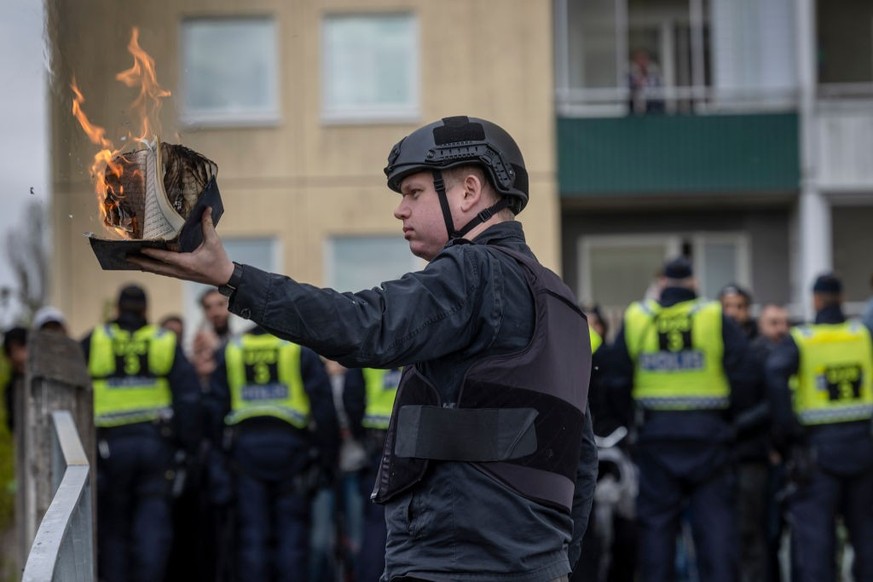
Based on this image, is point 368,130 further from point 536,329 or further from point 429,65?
point 536,329

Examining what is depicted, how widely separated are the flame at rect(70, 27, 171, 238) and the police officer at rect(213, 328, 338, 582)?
5876 mm

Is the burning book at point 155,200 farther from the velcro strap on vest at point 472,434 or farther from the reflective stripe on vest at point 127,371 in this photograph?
the reflective stripe on vest at point 127,371

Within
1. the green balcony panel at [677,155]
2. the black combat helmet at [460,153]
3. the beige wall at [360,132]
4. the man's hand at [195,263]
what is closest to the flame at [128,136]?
the man's hand at [195,263]

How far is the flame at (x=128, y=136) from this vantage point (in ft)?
11.7

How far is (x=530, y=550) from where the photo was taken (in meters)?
3.81

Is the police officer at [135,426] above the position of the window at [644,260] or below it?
below

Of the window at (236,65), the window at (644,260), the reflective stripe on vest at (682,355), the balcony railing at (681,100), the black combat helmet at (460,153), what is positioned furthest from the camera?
the window at (644,260)

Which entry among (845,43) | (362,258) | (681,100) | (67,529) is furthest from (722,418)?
(845,43)

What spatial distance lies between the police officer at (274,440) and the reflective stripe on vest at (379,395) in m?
0.25

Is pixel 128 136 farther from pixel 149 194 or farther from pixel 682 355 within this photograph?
pixel 682 355

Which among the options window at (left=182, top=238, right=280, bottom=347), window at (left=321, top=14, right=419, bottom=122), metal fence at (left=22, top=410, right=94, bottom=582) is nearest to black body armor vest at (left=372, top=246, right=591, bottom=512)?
metal fence at (left=22, top=410, right=94, bottom=582)

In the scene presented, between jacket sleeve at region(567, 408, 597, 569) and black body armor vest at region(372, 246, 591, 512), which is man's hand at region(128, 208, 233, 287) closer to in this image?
black body armor vest at region(372, 246, 591, 512)

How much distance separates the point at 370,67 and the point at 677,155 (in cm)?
435

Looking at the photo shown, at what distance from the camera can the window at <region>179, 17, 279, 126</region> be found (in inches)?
793
